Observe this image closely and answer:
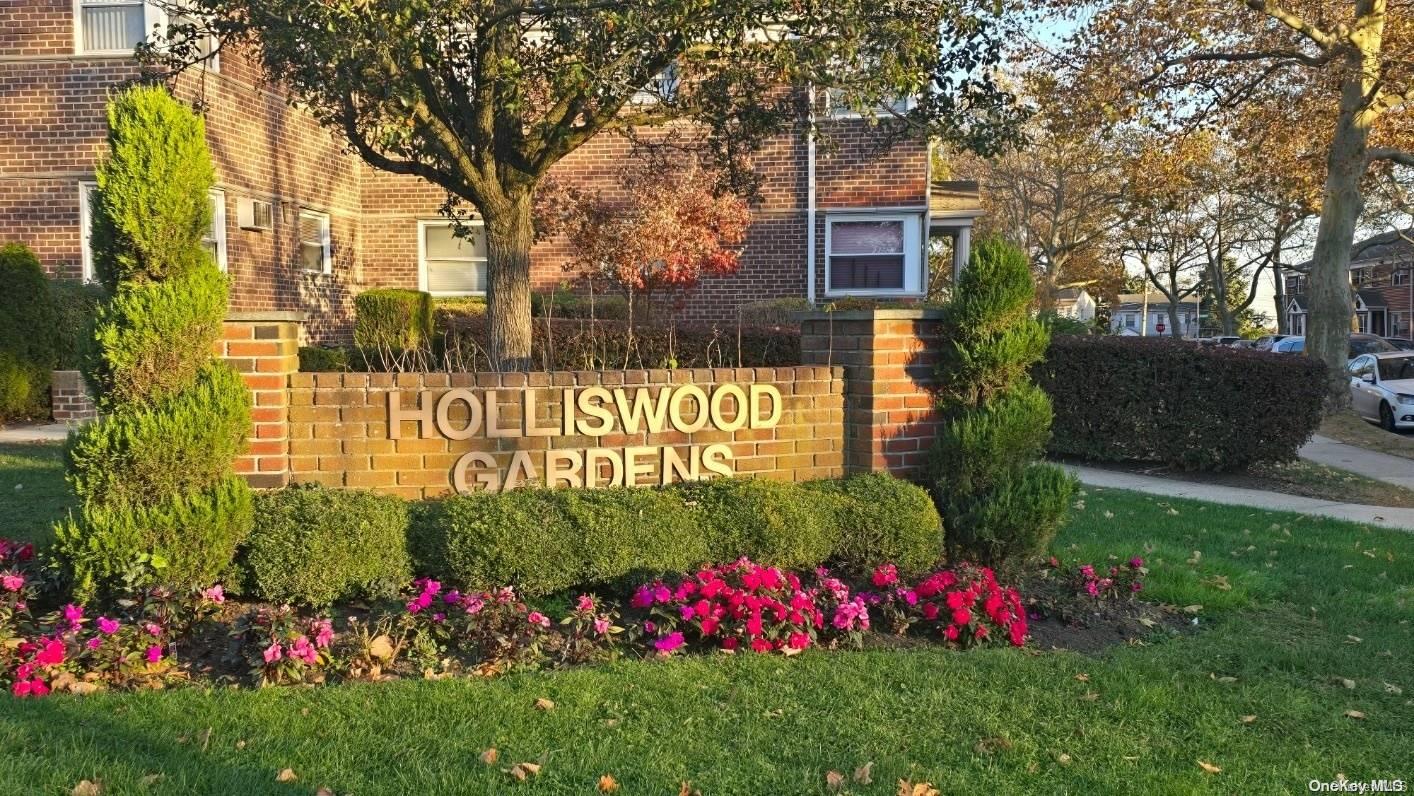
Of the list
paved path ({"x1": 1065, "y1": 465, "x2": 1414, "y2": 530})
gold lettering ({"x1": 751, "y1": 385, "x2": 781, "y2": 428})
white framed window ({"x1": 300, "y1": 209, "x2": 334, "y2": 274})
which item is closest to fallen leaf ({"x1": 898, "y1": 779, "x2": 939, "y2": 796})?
gold lettering ({"x1": 751, "y1": 385, "x2": 781, "y2": 428})

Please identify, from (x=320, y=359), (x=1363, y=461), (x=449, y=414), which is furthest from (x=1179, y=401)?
(x=320, y=359)

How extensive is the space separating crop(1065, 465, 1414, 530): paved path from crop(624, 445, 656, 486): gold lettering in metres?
4.41

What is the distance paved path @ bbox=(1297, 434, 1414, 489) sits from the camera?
11812mm

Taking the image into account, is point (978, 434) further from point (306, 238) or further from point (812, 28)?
point (306, 238)

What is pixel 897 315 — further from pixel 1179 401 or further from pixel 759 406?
pixel 1179 401

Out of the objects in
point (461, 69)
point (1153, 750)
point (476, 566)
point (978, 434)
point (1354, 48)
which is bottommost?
point (1153, 750)

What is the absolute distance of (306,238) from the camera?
1644 cm

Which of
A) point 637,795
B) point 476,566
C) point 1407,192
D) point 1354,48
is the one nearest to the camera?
point 637,795

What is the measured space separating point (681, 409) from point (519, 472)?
920 mm

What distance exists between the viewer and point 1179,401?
1121 cm

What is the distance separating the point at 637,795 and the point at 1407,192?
3648 cm

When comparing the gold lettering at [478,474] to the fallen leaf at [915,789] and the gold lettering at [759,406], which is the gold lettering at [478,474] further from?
the fallen leaf at [915,789]

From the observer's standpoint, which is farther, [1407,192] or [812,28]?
[1407,192]

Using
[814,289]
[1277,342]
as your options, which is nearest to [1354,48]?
[814,289]
